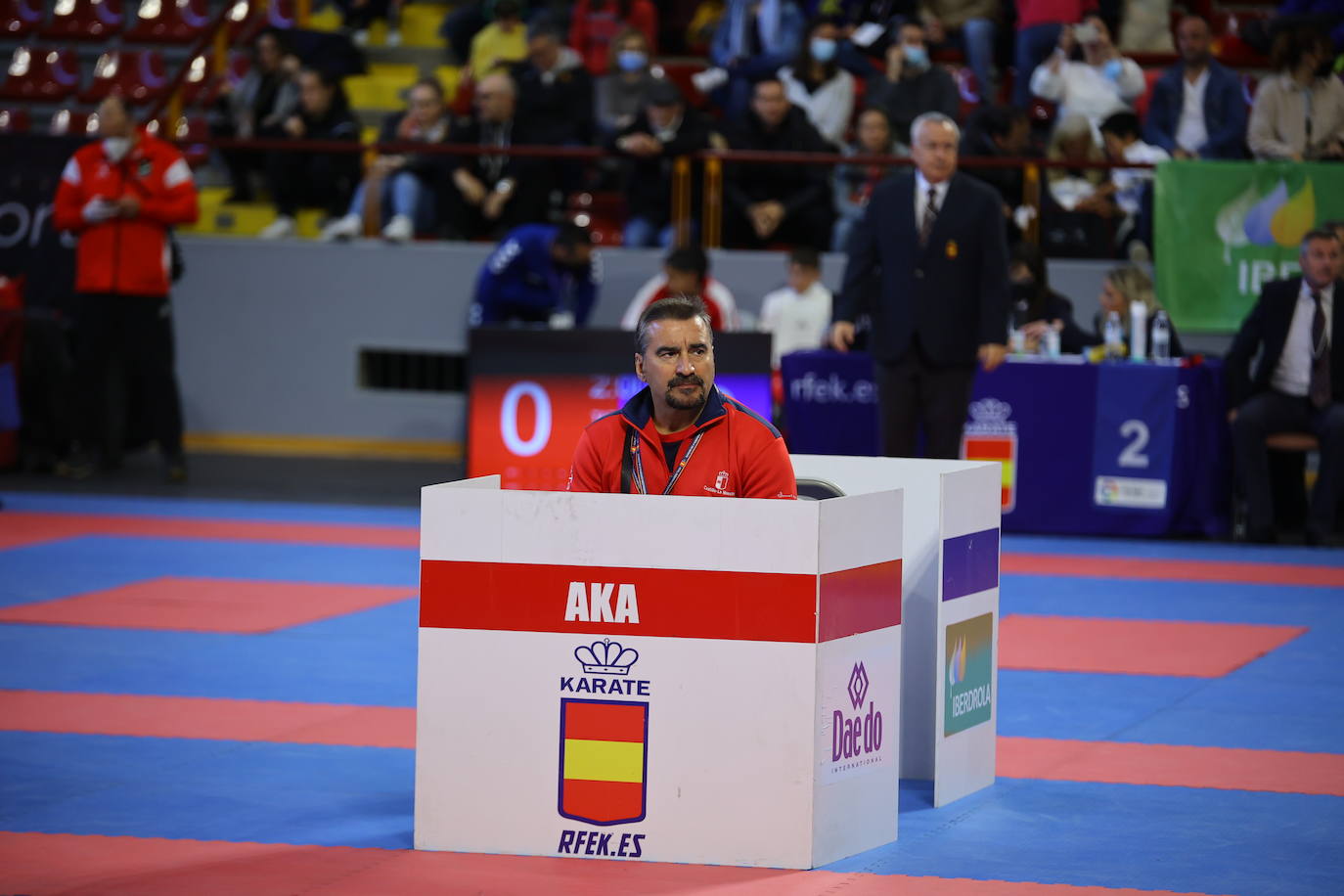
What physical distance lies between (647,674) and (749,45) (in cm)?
1142

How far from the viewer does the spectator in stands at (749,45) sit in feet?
48.4

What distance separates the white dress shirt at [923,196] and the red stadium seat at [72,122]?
31.4 ft

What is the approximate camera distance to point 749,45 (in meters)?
15.3

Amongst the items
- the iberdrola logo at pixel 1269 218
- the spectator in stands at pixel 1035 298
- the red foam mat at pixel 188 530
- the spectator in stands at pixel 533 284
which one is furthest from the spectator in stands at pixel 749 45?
the red foam mat at pixel 188 530

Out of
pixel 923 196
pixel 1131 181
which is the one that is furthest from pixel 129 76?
pixel 923 196

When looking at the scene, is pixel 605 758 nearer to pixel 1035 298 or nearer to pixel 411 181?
pixel 1035 298

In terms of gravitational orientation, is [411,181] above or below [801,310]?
above

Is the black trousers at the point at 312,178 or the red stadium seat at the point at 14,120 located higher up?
the red stadium seat at the point at 14,120

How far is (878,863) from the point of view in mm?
4680

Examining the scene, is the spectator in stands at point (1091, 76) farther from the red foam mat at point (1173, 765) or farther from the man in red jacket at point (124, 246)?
the red foam mat at point (1173, 765)

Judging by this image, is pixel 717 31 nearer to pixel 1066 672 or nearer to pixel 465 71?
pixel 465 71

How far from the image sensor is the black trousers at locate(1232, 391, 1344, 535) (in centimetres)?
1080

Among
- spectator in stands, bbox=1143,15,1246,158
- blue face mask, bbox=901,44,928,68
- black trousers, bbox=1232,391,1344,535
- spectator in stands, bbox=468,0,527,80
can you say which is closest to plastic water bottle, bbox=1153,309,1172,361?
black trousers, bbox=1232,391,1344,535

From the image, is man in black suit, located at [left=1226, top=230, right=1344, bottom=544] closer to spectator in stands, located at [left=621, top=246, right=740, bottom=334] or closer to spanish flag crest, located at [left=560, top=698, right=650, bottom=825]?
spectator in stands, located at [left=621, top=246, right=740, bottom=334]
